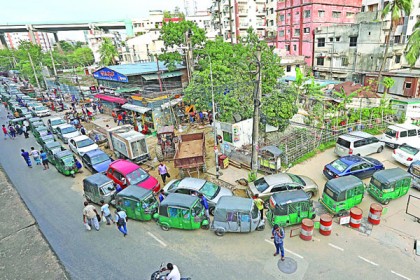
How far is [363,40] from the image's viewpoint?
32688 millimetres

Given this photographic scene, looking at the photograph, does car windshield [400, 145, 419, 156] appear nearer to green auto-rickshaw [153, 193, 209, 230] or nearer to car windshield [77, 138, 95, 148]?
green auto-rickshaw [153, 193, 209, 230]

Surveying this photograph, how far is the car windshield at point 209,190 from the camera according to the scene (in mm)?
12680

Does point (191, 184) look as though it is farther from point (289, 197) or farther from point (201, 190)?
point (289, 197)

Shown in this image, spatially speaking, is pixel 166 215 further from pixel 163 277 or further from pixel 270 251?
pixel 270 251

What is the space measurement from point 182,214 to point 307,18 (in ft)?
134

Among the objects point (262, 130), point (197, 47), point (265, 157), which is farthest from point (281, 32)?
point (265, 157)

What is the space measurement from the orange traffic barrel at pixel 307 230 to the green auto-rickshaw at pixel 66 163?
1518 centimetres

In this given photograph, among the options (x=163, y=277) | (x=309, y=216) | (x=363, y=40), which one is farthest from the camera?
(x=363, y=40)

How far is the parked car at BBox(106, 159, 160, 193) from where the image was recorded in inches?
567

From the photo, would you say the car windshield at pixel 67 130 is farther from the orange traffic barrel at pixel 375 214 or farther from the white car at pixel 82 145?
the orange traffic barrel at pixel 375 214

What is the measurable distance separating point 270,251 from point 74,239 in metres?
8.57

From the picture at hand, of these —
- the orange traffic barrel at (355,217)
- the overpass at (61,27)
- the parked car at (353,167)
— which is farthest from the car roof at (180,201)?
the overpass at (61,27)

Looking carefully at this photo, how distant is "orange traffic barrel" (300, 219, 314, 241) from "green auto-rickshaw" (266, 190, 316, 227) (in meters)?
0.56

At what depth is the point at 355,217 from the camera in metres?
10.9
